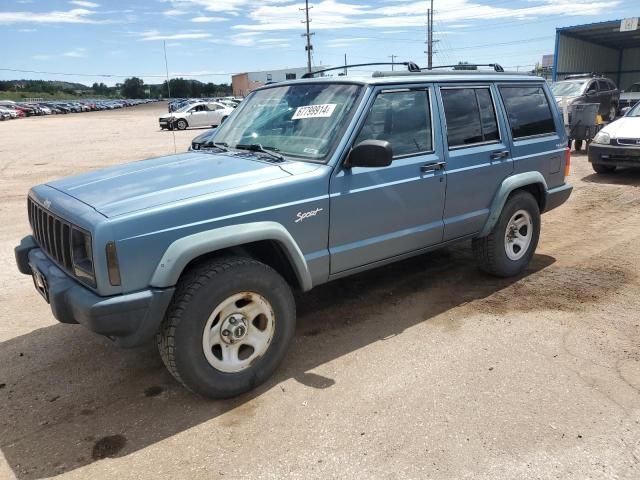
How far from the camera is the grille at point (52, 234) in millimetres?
3117

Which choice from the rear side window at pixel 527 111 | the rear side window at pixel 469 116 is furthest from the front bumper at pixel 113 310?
the rear side window at pixel 527 111

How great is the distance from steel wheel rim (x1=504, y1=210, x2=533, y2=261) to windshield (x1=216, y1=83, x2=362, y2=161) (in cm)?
222

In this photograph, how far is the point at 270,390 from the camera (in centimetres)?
340

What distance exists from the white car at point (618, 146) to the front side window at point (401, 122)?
7.29 metres

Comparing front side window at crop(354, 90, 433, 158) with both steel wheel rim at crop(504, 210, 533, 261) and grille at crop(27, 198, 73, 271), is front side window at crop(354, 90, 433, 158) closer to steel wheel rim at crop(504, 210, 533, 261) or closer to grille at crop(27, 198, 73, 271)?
steel wheel rim at crop(504, 210, 533, 261)

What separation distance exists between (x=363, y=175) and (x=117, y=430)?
7.33 ft

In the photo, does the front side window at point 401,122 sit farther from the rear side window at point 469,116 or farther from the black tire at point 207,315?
the black tire at point 207,315

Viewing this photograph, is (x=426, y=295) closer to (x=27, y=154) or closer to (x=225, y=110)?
(x=27, y=154)

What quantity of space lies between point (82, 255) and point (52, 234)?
488 millimetres

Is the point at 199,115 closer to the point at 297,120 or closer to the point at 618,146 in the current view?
the point at 618,146

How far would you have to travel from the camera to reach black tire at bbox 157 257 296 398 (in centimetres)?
299

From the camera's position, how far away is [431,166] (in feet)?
13.6

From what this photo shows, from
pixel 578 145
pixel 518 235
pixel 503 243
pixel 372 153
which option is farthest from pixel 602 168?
pixel 372 153

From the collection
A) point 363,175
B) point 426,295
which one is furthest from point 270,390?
point 426,295
